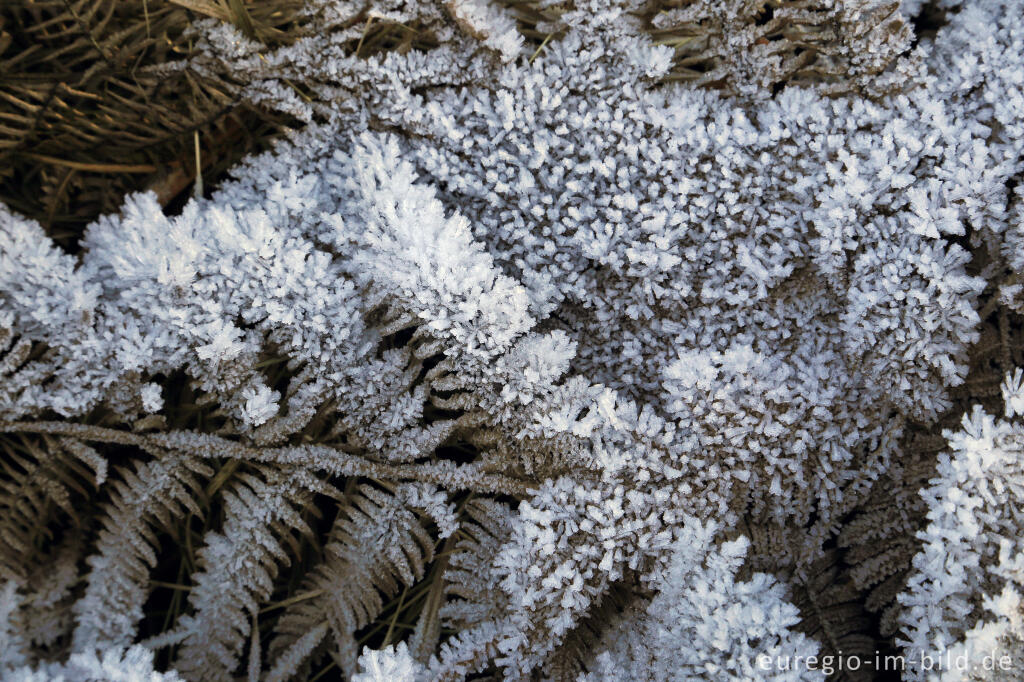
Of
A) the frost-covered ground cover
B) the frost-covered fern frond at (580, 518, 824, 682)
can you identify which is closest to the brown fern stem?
the frost-covered ground cover

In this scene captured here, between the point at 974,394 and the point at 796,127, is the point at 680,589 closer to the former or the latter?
the point at 974,394

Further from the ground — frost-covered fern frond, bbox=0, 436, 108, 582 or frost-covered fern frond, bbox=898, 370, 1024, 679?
frost-covered fern frond, bbox=898, 370, 1024, 679

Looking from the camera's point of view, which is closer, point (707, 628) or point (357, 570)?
point (707, 628)

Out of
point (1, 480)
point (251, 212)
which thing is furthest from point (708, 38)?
point (1, 480)

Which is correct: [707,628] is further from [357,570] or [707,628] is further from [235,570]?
[235,570]

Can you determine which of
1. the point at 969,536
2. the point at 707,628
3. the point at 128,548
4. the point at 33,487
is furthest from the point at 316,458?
the point at 969,536

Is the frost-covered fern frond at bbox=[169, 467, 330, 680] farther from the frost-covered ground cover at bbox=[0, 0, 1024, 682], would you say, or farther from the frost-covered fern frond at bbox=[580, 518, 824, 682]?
the frost-covered fern frond at bbox=[580, 518, 824, 682]

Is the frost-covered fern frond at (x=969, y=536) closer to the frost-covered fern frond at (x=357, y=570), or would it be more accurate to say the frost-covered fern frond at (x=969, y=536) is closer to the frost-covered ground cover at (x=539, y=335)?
the frost-covered ground cover at (x=539, y=335)

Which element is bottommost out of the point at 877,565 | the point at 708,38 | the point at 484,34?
the point at 877,565

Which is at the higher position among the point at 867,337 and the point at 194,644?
the point at 867,337

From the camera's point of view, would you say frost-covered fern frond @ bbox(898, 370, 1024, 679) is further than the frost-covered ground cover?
No

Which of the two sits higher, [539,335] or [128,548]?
[539,335]
